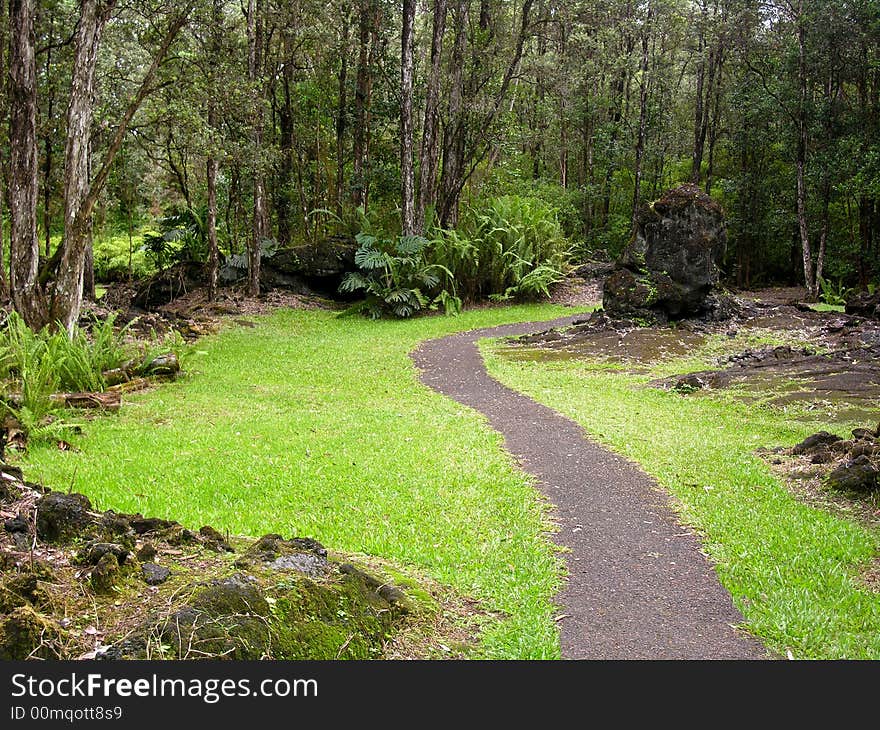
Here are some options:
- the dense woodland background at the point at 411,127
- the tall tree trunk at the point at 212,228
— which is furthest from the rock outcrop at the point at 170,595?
the tall tree trunk at the point at 212,228

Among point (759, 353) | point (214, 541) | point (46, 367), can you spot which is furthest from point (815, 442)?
point (46, 367)

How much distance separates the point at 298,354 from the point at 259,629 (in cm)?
1235

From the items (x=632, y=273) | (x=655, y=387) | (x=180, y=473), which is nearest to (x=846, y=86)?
(x=632, y=273)

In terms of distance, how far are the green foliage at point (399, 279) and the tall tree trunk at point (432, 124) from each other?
194 centimetres

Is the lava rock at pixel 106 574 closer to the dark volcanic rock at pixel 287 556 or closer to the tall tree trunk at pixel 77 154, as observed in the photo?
the dark volcanic rock at pixel 287 556

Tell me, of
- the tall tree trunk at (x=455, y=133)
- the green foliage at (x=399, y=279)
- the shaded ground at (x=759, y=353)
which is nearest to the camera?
the shaded ground at (x=759, y=353)

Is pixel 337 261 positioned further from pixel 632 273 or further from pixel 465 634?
pixel 465 634

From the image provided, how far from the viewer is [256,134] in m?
19.5

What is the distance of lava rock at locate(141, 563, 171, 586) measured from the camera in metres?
3.72

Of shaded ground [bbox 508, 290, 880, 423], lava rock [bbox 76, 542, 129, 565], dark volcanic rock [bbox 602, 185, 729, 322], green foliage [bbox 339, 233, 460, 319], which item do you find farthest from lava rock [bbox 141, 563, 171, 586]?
green foliage [bbox 339, 233, 460, 319]

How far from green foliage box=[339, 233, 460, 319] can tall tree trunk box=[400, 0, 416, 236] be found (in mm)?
817

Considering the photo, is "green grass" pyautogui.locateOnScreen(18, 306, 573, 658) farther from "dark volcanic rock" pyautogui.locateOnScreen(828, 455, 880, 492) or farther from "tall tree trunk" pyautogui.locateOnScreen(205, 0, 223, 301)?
"tall tree trunk" pyautogui.locateOnScreen(205, 0, 223, 301)

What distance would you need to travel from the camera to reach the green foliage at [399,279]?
21.2 meters

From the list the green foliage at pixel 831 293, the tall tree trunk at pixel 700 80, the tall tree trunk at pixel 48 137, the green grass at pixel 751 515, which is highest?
the tall tree trunk at pixel 700 80
